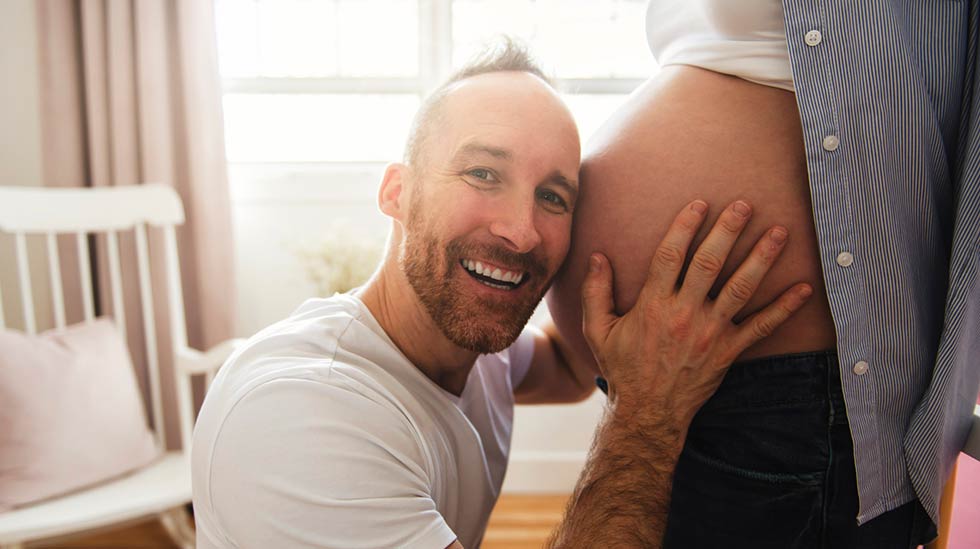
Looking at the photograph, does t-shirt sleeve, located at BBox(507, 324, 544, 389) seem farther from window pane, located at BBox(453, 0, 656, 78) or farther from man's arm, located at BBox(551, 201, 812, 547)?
window pane, located at BBox(453, 0, 656, 78)

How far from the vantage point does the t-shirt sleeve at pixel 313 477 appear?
75 centimetres

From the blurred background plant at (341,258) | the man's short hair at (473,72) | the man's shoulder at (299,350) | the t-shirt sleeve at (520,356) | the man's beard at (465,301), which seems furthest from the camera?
the blurred background plant at (341,258)

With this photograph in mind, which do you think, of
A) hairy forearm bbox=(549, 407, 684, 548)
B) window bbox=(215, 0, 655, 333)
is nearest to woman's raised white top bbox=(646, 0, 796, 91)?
hairy forearm bbox=(549, 407, 684, 548)

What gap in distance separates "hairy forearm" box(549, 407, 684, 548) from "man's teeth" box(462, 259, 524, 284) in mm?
213

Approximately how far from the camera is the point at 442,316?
0.95 meters

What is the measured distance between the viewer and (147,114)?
211 cm

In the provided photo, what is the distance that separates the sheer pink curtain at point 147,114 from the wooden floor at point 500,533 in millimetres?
363

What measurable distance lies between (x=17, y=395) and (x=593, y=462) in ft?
4.56

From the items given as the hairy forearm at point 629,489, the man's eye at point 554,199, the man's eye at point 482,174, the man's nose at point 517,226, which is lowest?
the hairy forearm at point 629,489

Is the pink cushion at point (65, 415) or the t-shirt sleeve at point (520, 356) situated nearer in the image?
the t-shirt sleeve at point (520, 356)

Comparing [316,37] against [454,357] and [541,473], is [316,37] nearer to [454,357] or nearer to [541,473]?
[541,473]

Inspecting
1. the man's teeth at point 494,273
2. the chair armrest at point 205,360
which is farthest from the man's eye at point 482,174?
the chair armrest at point 205,360

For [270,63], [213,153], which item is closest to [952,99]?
[213,153]

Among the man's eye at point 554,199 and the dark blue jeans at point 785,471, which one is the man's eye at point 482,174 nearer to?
the man's eye at point 554,199
